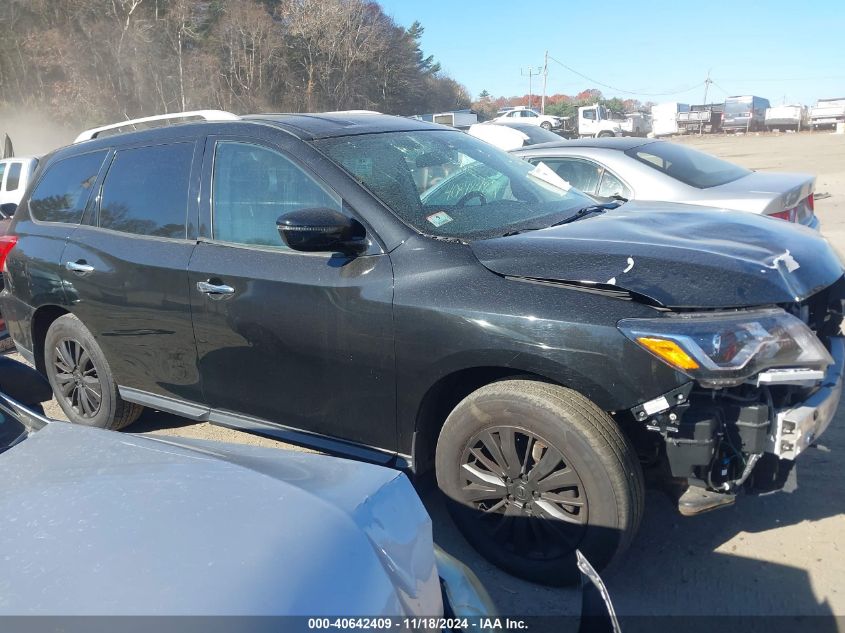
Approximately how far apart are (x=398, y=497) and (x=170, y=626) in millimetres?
642

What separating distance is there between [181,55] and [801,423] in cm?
4812

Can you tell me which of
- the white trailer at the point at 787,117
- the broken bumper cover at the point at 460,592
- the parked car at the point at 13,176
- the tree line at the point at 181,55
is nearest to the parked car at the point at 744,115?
the white trailer at the point at 787,117

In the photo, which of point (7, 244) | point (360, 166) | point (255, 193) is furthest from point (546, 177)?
point (7, 244)

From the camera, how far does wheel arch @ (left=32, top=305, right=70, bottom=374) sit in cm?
468

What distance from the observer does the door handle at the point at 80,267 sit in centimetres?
421

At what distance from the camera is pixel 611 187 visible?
628 cm

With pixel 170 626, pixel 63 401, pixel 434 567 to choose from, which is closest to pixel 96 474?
pixel 170 626

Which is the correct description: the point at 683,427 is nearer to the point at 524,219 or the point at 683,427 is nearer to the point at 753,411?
the point at 753,411

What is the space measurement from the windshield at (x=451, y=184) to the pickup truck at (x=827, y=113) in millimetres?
52956

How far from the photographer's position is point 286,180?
136 inches

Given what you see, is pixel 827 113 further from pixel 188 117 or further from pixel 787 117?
pixel 188 117

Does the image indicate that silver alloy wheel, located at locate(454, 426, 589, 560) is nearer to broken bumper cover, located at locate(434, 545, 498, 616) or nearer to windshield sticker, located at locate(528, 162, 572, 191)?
broken bumper cover, located at locate(434, 545, 498, 616)

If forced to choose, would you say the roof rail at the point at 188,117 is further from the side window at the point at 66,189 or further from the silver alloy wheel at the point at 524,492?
the silver alloy wheel at the point at 524,492

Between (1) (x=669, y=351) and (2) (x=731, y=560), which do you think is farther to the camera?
(2) (x=731, y=560)
